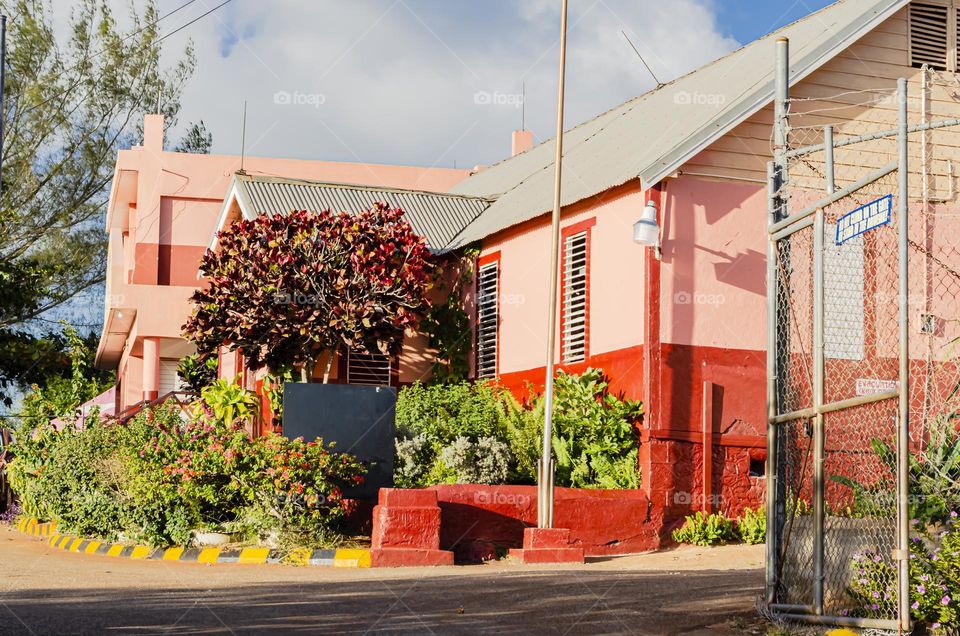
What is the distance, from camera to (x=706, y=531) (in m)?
15.5

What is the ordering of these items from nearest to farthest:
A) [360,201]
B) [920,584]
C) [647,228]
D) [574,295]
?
[920,584] → [647,228] → [574,295] → [360,201]

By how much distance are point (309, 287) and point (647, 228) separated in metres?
5.13

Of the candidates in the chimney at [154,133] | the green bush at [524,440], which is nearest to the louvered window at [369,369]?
the green bush at [524,440]

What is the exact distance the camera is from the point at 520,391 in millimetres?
18516

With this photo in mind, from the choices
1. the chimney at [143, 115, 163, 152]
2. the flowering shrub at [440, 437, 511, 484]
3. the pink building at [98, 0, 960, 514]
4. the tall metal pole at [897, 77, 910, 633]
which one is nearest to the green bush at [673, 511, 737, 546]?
the pink building at [98, 0, 960, 514]

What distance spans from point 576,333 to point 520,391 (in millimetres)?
1359

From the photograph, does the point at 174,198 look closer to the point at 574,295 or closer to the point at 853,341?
the point at 574,295

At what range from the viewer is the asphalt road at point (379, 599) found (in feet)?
29.0

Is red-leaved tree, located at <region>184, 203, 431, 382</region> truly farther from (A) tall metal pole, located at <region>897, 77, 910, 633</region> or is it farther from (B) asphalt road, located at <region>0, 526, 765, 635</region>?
(A) tall metal pole, located at <region>897, 77, 910, 633</region>

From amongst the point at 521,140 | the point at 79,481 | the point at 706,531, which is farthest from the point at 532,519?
the point at 521,140

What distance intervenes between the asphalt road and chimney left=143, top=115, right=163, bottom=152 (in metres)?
20.7

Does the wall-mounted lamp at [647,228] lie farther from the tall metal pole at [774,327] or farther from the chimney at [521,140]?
the chimney at [521,140]

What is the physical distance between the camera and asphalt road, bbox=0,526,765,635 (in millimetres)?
8836

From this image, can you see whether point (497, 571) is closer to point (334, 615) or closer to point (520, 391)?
point (334, 615)
